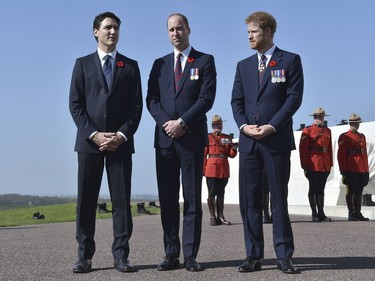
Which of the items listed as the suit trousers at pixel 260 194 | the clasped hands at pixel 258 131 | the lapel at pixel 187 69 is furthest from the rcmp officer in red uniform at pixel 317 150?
the clasped hands at pixel 258 131

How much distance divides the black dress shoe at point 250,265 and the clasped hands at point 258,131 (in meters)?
0.99

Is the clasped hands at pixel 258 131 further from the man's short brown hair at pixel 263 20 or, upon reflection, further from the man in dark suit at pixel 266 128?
the man's short brown hair at pixel 263 20

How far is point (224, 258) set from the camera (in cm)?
626

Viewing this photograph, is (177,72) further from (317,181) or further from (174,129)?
(317,181)

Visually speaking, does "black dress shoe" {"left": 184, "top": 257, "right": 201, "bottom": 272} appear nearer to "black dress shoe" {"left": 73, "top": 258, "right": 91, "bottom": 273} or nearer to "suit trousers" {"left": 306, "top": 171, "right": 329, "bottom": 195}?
"black dress shoe" {"left": 73, "top": 258, "right": 91, "bottom": 273}

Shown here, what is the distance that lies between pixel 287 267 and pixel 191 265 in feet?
2.54

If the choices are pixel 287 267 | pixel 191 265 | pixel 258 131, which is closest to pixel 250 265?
pixel 287 267

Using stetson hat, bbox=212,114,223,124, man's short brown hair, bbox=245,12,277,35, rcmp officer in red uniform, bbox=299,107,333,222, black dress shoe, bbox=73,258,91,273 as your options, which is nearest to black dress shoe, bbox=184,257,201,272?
black dress shoe, bbox=73,258,91,273

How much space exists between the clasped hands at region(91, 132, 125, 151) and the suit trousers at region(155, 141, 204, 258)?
42 cm

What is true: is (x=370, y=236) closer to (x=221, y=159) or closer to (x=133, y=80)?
(x=221, y=159)

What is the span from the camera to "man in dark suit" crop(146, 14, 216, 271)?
18.8ft

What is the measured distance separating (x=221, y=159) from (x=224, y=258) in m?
5.55

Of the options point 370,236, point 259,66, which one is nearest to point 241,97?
point 259,66

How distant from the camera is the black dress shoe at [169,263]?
18.0 feet
